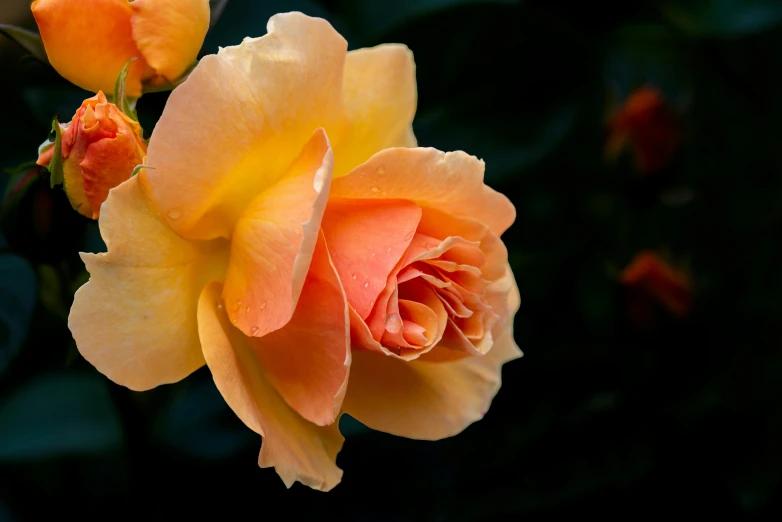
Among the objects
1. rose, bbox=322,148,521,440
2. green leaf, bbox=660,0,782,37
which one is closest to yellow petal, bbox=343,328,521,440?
rose, bbox=322,148,521,440

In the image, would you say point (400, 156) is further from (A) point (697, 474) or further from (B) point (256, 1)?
(A) point (697, 474)

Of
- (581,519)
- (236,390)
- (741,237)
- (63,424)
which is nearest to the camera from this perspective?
(236,390)

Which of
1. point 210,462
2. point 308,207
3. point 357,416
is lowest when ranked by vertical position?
point 210,462

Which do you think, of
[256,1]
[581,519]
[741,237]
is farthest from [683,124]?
[256,1]

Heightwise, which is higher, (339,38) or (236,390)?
(339,38)

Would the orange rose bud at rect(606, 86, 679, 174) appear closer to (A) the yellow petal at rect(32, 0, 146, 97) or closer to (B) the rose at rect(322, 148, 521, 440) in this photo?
(B) the rose at rect(322, 148, 521, 440)

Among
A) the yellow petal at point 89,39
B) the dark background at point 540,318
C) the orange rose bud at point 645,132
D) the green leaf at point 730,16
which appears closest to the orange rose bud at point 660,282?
the dark background at point 540,318
